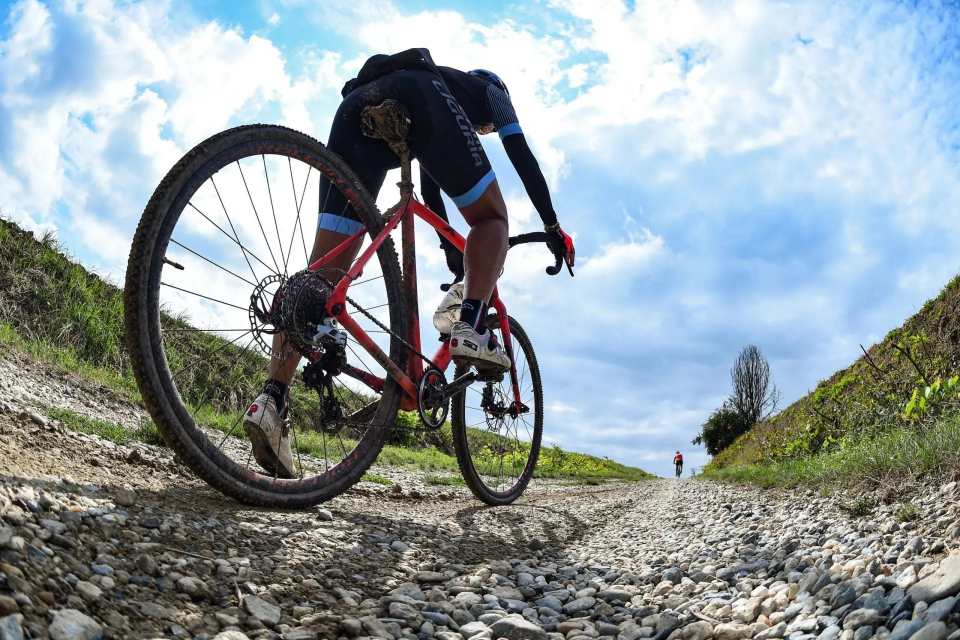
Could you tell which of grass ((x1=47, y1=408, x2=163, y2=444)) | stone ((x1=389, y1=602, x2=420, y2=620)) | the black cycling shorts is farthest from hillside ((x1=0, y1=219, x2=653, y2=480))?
stone ((x1=389, y1=602, x2=420, y2=620))

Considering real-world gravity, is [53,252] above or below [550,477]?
above

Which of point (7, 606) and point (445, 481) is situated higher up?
point (7, 606)

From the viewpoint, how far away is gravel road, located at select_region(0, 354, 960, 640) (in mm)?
1518

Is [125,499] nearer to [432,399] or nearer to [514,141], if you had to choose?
[432,399]

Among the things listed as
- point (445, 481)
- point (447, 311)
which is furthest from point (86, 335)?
point (447, 311)

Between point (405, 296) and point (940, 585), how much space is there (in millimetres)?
2915

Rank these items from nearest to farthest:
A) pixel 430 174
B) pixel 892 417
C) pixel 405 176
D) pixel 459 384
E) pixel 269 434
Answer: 1. pixel 269 434
2. pixel 430 174
3. pixel 405 176
4. pixel 459 384
5. pixel 892 417

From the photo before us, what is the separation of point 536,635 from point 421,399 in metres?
2.07

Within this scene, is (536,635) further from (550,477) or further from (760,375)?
(760,375)

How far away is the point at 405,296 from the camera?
3.82 metres

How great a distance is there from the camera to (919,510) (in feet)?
9.37

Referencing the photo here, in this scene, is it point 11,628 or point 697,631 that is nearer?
point 11,628

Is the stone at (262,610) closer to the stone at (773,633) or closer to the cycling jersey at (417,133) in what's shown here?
the stone at (773,633)

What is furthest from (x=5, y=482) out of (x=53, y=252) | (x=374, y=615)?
(x=53, y=252)
